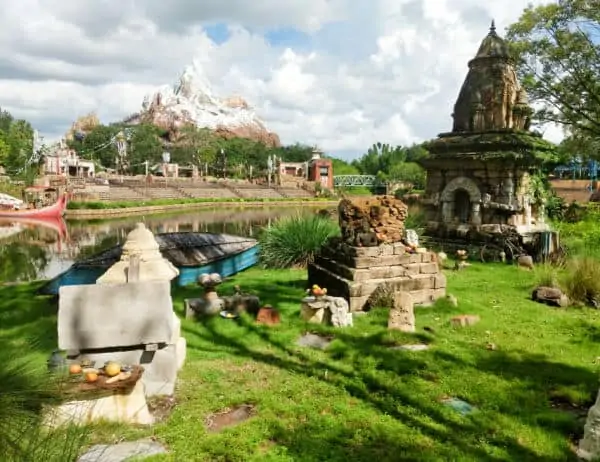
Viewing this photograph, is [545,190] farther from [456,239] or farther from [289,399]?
[289,399]

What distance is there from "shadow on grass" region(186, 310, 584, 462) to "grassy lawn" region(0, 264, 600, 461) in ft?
0.04

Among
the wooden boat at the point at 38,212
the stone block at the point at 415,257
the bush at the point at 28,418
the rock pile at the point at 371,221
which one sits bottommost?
the bush at the point at 28,418

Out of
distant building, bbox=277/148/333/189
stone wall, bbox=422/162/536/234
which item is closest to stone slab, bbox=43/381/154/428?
stone wall, bbox=422/162/536/234

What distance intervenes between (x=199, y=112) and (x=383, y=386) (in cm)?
11741

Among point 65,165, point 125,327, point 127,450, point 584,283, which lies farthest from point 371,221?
point 65,165

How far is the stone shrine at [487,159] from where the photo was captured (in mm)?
12641

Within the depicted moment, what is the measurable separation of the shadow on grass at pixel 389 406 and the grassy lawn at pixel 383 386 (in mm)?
13

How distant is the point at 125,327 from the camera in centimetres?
438

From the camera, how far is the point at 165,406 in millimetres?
4234

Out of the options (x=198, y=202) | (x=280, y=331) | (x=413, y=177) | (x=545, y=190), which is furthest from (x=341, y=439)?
(x=413, y=177)

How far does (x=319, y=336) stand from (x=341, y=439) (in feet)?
8.35

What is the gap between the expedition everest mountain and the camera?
10056 cm

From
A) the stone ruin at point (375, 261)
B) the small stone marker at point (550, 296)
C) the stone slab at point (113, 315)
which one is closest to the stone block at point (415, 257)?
the stone ruin at point (375, 261)

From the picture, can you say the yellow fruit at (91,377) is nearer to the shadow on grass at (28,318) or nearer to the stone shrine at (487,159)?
the shadow on grass at (28,318)
